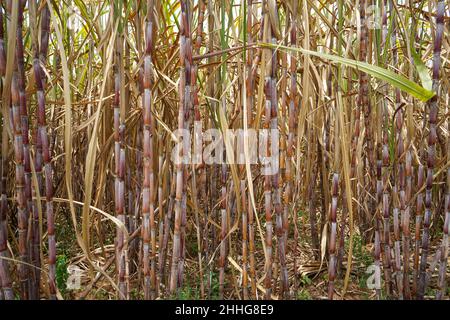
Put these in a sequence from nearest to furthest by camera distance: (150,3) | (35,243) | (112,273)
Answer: (150,3) < (35,243) < (112,273)

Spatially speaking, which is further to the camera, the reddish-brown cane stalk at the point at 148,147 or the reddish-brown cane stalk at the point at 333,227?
the reddish-brown cane stalk at the point at 333,227

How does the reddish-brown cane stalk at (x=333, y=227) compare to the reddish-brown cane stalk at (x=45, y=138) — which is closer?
the reddish-brown cane stalk at (x=45, y=138)

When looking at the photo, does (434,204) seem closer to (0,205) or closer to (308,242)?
(308,242)

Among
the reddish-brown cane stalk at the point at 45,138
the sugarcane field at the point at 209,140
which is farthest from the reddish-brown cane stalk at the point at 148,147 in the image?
the reddish-brown cane stalk at the point at 45,138

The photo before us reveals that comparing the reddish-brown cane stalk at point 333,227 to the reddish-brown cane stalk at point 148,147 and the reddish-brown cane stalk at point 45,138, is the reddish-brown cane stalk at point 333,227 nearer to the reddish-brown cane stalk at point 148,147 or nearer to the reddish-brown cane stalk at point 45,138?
the reddish-brown cane stalk at point 148,147

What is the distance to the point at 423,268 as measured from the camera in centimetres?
94

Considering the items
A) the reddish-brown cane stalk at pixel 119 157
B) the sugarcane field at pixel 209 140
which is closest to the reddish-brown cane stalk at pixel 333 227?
the sugarcane field at pixel 209 140

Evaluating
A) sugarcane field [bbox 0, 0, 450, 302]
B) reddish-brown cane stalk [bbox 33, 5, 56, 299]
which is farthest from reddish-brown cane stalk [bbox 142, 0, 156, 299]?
reddish-brown cane stalk [bbox 33, 5, 56, 299]

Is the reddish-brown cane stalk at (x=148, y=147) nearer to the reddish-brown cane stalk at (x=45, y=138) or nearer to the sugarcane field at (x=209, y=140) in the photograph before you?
the sugarcane field at (x=209, y=140)

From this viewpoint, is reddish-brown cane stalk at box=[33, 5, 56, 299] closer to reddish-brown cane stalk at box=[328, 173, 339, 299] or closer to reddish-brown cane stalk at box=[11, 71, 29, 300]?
reddish-brown cane stalk at box=[11, 71, 29, 300]

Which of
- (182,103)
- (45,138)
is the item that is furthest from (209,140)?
(45,138)

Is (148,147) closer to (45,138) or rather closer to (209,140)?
(45,138)
